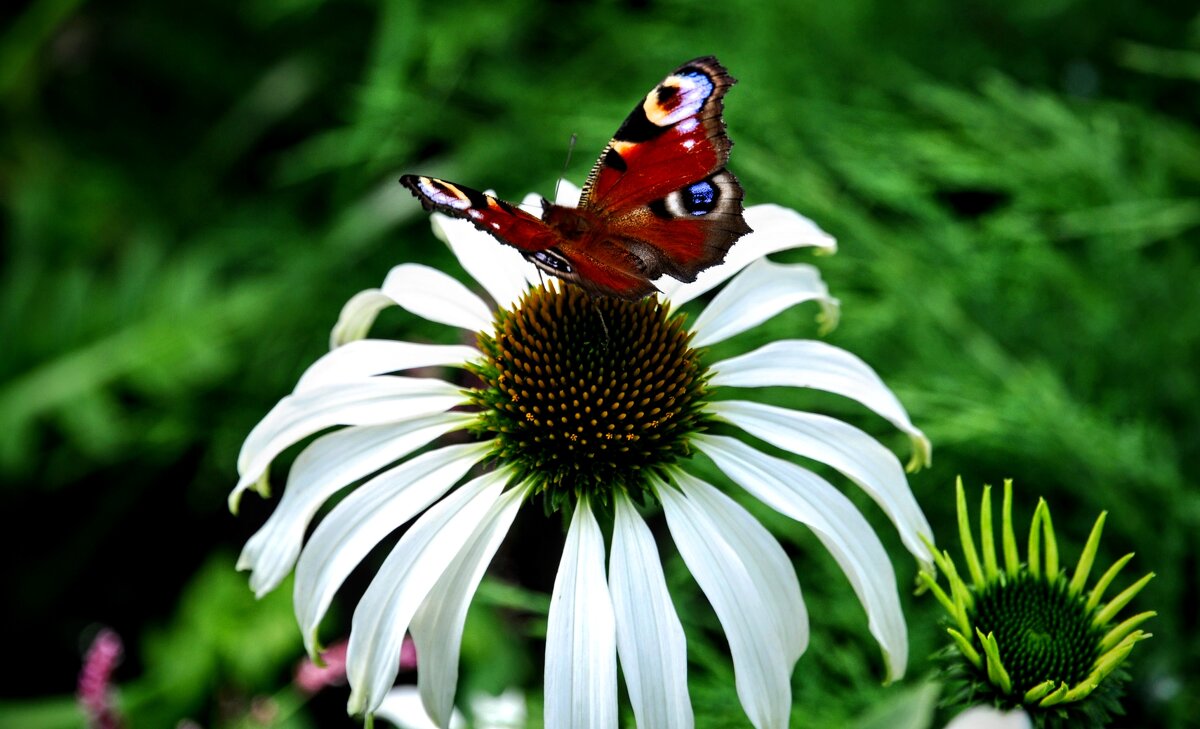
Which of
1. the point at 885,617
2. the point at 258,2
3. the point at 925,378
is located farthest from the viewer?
the point at 258,2

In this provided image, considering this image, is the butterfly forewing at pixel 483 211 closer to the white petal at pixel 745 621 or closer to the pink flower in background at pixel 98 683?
the white petal at pixel 745 621

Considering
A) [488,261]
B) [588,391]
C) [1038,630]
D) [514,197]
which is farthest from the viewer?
[514,197]

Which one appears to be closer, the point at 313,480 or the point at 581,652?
the point at 581,652

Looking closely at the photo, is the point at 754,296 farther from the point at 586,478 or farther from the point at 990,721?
the point at 990,721

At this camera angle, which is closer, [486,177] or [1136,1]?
[1136,1]

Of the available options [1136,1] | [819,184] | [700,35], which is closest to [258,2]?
[700,35]

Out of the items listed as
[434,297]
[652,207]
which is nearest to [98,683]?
[434,297]

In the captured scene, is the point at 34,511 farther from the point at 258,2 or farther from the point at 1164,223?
the point at 1164,223
